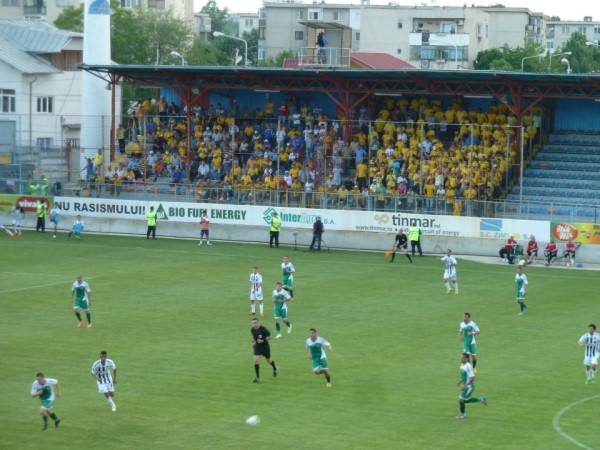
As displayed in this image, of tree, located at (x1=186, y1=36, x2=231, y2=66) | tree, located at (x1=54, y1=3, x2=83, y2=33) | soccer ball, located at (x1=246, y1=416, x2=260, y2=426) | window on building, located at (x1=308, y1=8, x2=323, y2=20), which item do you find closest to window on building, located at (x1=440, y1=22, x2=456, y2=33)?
window on building, located at (x1=308, y1=8, x2=323, y2=20)

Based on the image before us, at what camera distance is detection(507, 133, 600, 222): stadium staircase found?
52.5 metres

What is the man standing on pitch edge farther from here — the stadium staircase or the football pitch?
the stadium staircase

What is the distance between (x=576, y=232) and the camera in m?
51.5

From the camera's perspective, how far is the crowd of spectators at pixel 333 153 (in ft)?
185

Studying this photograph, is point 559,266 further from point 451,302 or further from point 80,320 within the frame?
point 80,320

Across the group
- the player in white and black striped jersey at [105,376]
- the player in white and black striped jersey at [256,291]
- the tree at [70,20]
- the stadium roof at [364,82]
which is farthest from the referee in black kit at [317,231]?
the tree at [70,20]

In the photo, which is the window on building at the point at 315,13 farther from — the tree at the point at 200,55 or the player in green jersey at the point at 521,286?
the player in green jersey at the point at 521,286

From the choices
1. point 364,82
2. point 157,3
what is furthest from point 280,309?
point 157,3

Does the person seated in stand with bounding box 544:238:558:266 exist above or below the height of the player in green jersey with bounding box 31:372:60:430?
above

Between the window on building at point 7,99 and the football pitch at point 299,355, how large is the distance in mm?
29581

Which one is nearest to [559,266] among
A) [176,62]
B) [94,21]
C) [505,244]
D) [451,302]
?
[505,244]

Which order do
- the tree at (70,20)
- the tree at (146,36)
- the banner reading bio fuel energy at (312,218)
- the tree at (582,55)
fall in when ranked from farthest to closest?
the tree at (582,55) → the tree at (70,20) → the tree at (146,36) → the banner reading bio fuel energy at (312,218)

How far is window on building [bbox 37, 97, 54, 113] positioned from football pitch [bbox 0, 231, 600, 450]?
3179 centimetres

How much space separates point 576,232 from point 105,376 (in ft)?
98.0
